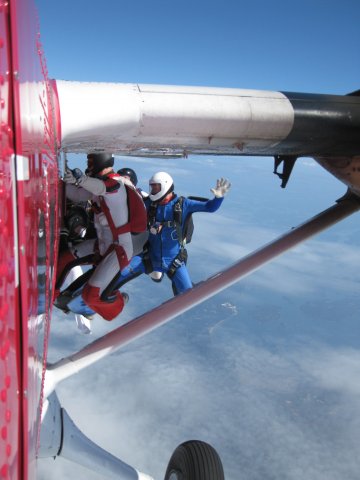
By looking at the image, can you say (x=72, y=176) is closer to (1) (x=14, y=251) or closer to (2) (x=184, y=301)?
(2) (x=184, y=301)

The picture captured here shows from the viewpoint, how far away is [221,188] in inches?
243

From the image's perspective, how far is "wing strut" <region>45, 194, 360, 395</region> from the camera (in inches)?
206

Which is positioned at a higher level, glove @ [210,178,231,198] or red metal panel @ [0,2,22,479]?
red metal panel @ [0,2,22,479]

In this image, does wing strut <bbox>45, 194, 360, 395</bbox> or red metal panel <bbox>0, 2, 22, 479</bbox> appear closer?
red metal panel <bbox>0, 2, 22, 479</bbox>

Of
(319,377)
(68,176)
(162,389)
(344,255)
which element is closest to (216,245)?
(344,255)

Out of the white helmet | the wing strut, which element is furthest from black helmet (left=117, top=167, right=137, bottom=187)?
the wing strut

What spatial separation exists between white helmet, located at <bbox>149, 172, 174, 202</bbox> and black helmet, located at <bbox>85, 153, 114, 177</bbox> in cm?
136

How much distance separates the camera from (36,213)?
179 centimetres

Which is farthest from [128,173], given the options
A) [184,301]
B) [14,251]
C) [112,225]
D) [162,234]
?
[14,251]

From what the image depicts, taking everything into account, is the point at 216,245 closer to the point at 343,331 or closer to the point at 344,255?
the point at 344,255

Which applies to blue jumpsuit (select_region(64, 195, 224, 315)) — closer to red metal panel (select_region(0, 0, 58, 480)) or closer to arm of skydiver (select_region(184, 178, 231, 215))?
arm of skydiver (select_region(184, 178, 231, 215))

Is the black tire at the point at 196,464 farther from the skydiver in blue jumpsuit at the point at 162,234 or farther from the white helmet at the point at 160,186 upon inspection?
the white helmet at the point at 160,186

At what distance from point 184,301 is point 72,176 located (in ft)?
7.06

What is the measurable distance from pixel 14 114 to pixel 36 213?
0.59 meters
